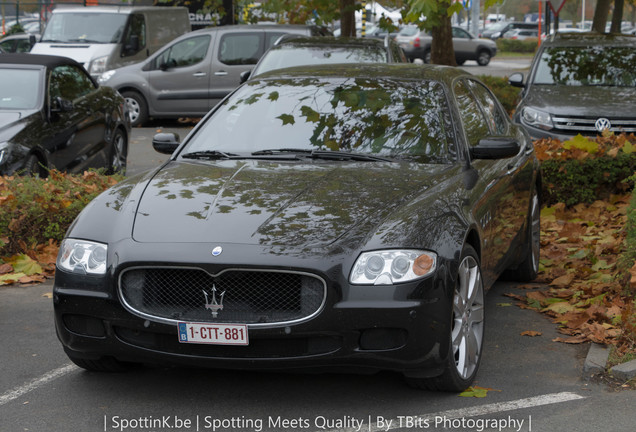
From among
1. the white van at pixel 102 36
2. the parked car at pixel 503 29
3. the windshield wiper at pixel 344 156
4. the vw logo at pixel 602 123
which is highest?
the windshield wiper at pixel 344 156

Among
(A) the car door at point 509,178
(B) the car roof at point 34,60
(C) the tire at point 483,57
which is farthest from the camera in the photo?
(C) the tire at point 483,57

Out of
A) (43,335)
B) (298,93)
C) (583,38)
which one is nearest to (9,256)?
(43,335)

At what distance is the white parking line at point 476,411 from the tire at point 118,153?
770cm

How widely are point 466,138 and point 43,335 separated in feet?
9.21

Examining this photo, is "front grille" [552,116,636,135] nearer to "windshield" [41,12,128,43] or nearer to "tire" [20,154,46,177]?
"tire" [20,154,46,177]

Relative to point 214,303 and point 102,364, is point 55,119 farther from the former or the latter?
point 214,303

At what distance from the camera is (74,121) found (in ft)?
36.6

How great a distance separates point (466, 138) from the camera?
603 cm

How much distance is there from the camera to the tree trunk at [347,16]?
1819 centimetres

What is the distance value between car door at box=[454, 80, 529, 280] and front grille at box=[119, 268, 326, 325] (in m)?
1.28

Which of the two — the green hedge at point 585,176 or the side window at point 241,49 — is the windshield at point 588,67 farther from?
the side window at point 241,49

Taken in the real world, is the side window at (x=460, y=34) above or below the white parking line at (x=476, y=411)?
below

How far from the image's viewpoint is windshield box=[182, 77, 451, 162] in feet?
19.5

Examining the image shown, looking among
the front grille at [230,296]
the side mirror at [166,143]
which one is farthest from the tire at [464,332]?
the side mirror at [166,143]
